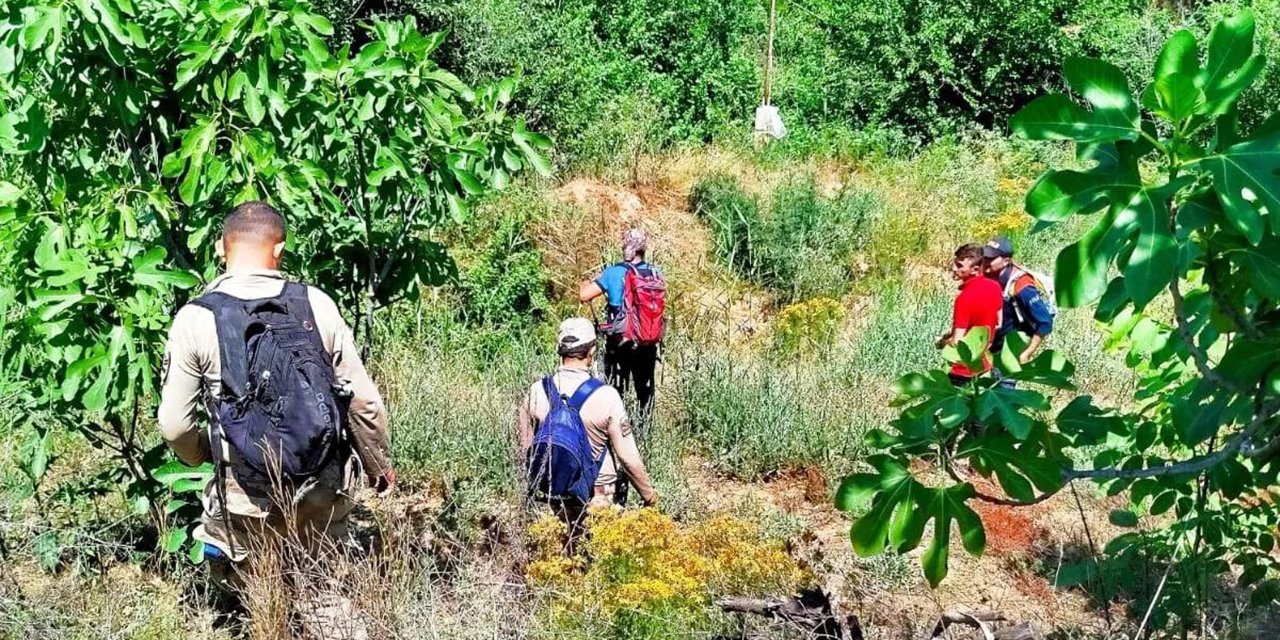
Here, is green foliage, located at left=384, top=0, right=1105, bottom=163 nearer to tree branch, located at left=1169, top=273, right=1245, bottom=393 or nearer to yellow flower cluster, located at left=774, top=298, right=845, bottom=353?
yellow flower cluster, located at left=774, top=298, right=845, bottom=353

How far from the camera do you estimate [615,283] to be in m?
6.86

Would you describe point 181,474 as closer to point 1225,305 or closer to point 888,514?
point 888,514

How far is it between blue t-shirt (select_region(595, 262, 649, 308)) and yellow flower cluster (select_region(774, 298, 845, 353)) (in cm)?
225

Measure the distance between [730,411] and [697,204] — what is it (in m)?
5.18

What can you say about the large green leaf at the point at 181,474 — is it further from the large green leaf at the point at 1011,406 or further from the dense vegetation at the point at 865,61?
the dense vegetation at the point at 865,61

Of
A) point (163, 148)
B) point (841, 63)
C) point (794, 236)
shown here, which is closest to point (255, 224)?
point (163, 148)

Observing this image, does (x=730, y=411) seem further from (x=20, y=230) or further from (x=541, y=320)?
(x=20, y=230)

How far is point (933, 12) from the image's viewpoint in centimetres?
1520

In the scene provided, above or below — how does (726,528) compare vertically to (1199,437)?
below

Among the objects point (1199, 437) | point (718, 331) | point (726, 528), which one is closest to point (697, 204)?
point (718, 331)

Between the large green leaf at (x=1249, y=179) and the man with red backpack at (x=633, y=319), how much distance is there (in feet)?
15.3

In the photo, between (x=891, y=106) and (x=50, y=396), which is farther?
(x=891, y=106)

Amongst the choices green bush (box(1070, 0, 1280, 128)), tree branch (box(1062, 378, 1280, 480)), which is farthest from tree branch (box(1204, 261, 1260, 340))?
green bush (box(1070, 0, 1280, 128))

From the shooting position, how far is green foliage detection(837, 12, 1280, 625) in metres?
2.06
